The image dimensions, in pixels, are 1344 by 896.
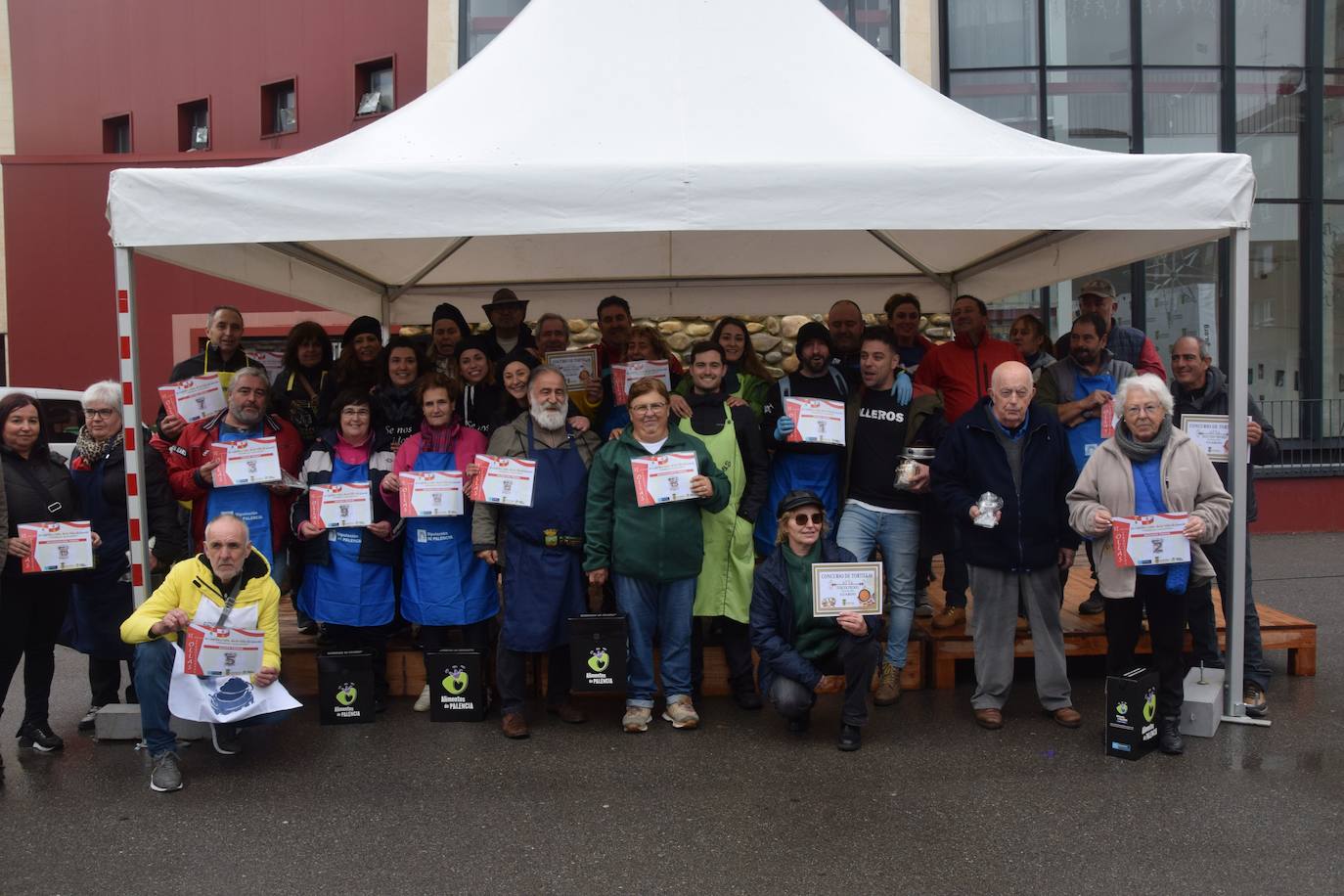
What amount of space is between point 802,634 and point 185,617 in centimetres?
267

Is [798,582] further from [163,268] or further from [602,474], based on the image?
[163,268]

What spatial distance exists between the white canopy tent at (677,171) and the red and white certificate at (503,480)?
1.06m

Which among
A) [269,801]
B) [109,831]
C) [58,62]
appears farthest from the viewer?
[58,62]

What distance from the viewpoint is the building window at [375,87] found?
1452 cm

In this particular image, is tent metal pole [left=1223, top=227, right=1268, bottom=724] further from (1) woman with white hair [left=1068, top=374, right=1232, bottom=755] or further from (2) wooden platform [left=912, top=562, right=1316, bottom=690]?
(2) wooden platform [left=912, top=562, right=1316, bottom=690]

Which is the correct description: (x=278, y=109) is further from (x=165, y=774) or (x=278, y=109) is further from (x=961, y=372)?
(x=165, y=774)

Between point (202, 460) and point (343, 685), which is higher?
point (202, 460)

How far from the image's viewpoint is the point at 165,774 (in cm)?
438

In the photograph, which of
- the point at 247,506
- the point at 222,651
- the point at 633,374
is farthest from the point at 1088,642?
the point at 247,506

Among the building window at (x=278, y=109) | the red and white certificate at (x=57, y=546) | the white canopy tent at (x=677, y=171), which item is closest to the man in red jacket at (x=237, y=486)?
the white canopy tent at (x=677, y=171)

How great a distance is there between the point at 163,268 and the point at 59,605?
387 inches

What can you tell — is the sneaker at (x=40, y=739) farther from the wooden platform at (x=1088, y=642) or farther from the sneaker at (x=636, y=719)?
the wooden platform at (x=1088, y=642)

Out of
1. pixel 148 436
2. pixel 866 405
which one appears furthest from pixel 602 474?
pixel 148 436

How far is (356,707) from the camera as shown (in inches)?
199
